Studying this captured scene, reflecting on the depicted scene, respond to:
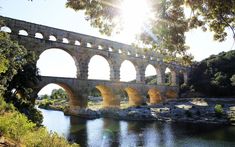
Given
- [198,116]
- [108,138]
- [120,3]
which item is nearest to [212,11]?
[120,3]

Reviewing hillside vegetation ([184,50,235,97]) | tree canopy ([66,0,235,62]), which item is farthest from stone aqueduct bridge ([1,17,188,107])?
tree canopy ([66,0,235,62])

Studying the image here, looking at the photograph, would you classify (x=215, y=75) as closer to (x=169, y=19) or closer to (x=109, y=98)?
(x=109, y=98)

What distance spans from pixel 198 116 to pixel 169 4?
1012 inches

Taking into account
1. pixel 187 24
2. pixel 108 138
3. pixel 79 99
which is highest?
pixel 187 24

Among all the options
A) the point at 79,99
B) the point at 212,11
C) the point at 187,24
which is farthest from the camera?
the point at 79,99

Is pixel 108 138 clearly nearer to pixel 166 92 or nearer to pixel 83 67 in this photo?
pixel 83 67

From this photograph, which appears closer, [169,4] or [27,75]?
[169,4]

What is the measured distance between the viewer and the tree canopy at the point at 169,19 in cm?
988

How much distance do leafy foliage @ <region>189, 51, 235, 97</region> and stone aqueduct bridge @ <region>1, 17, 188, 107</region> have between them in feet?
30.5

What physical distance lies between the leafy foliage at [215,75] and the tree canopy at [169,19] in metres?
41.9

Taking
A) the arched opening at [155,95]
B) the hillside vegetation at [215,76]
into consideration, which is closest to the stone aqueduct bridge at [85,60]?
the arched opening at [155,95]

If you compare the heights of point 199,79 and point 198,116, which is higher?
point 199,79

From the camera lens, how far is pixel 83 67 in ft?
131

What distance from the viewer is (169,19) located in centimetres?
1091
